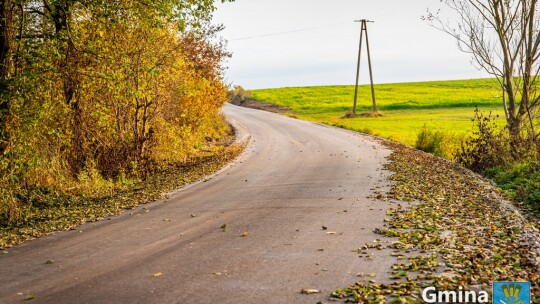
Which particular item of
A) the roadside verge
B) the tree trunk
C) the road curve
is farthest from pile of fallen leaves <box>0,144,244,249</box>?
the tree trunk

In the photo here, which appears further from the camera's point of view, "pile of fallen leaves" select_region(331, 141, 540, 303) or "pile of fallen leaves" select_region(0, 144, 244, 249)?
"pile of fallen leaves" select_region(0, 144, 244, 249)

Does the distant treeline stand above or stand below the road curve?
above

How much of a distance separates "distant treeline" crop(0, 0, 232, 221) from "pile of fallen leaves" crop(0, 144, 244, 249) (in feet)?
1.61

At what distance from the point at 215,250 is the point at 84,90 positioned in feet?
28.2

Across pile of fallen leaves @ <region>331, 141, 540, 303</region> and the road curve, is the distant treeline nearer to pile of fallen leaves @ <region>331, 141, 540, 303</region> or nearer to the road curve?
the road curve

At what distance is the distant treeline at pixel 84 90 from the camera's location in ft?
42.4

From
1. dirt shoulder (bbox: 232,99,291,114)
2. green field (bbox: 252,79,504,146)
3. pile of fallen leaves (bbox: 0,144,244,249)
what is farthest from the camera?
dirt shoulder (bbox: 232,99,291,114)

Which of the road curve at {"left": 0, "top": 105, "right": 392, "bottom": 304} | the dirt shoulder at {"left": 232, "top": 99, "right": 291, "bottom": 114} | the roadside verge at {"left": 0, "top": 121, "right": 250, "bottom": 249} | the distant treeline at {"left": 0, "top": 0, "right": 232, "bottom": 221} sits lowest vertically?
the roadside verge at {"left": 0, "top": 121, "right": 250, "bottom": 249}

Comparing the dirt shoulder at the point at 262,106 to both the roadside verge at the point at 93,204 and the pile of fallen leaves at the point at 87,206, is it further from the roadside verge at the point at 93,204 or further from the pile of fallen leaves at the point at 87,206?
the pile of fallen leaves at the point at 87,206

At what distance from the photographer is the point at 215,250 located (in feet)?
29.9

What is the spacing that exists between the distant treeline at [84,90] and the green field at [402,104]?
1820 centimetres

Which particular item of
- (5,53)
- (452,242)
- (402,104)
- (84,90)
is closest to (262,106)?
(402,104)

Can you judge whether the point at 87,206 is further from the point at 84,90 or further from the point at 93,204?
the point at 84,90

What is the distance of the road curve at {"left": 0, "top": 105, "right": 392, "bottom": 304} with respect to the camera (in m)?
7.16
